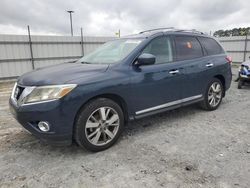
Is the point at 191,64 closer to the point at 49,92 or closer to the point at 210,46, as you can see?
the point at 210,46

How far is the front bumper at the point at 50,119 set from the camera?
2.61 metres

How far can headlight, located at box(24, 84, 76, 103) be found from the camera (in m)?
2.62

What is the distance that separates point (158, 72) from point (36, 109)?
6.33 ft

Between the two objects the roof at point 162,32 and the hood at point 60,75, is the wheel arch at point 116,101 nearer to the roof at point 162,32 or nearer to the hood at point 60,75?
the hood at point 60,75

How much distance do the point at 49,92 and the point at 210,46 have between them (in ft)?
11.9

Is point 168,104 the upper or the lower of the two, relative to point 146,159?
upper

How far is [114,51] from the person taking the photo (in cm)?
373

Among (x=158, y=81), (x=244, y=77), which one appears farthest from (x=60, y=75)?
(x=244, y=77)

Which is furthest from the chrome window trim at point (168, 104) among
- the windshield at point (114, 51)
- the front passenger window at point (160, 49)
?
the windshield at point (114, 51)

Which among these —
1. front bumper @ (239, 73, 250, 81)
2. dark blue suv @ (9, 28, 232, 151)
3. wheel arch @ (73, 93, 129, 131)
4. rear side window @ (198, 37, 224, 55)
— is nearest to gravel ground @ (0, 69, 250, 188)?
dark blue suv @ (9, 28, 232, 151)

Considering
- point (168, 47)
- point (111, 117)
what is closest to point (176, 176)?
point (111, 117)

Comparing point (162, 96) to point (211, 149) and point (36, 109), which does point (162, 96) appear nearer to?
point (211, 149)

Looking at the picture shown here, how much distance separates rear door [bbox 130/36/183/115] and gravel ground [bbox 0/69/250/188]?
493 mm

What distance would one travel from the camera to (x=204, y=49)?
4.53m
